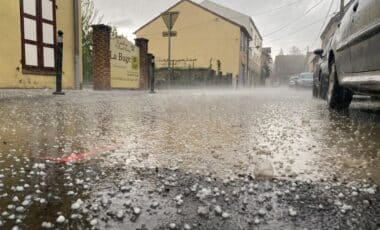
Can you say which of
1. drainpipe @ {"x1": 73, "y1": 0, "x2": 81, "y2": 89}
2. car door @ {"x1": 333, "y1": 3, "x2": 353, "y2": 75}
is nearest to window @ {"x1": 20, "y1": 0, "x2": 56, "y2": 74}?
drainpipe @ {"x1": 73, "y1": 0, "x2": 81, "y2": 89}

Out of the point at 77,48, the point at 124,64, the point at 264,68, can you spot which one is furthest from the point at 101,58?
the point at 264,68

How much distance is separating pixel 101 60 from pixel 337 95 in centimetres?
1072

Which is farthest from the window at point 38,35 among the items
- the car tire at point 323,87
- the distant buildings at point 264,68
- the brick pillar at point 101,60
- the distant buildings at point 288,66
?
the distant buildings at point 288,66

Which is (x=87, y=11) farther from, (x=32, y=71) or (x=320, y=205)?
(x=320, y=205)

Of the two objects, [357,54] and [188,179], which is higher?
[357,54]

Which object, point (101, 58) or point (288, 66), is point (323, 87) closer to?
point (101, 58)

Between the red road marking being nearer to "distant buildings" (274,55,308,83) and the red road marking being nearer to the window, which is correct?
the window

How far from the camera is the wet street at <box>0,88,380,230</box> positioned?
1437 millimetres

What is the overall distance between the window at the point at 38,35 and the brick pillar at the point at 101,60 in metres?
2.61

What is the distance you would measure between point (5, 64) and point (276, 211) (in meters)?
10.4

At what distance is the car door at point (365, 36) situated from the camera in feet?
12.2

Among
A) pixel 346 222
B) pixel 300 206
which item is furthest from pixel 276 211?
pixel 346 222

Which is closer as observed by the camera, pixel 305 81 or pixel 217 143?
pixel 217 143

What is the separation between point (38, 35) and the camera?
11.4 m
